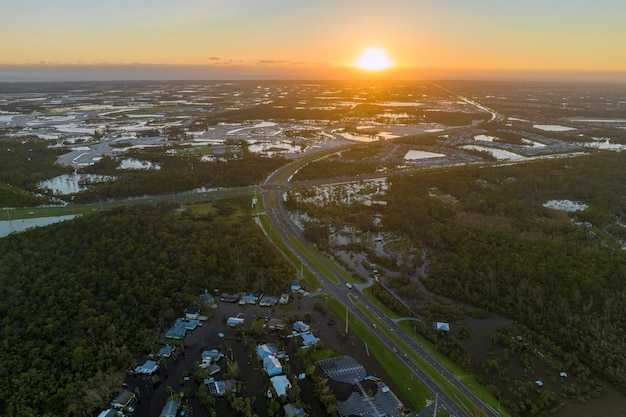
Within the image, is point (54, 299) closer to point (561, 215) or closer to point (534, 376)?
point (534, 376)

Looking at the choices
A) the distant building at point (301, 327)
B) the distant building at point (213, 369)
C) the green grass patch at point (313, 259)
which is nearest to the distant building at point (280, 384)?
the distant building at point (213, 369)

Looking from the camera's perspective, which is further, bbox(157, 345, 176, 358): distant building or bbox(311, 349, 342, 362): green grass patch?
bbox(311, 349, 342, 362): green grass patch

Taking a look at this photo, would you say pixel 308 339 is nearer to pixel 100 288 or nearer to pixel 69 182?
pixel 100 288

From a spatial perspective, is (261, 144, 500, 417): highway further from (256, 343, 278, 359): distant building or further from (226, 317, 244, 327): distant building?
(226, 317, 244, 327): distant building

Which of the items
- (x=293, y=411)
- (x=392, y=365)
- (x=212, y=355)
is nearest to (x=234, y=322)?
(x=212, y=355)

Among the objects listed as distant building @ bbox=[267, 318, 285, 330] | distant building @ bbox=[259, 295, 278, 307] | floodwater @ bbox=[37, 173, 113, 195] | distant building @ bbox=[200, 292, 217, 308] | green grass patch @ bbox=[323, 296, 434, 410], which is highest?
floodwater @ bbox=[37, 173, 113, 195]

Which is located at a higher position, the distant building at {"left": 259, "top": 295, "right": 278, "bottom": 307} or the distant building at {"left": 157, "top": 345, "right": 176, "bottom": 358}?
the distant building at {"left": 259, "top": 295, "right": 278, "bottom": 307}

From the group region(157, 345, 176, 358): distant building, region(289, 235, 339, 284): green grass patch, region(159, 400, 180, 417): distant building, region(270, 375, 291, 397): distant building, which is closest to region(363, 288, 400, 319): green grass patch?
region(289, 235, 339, 284): green grass patch
